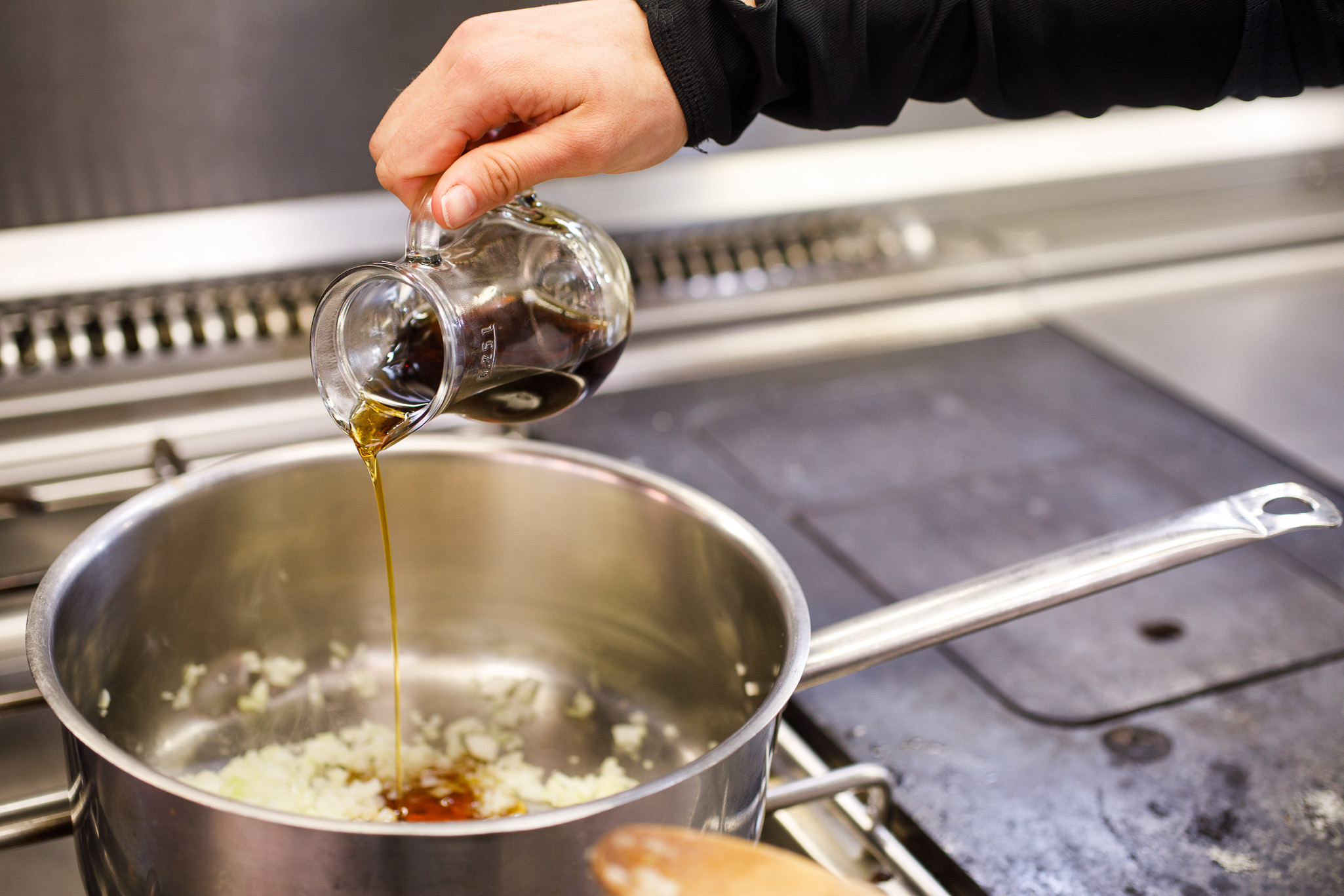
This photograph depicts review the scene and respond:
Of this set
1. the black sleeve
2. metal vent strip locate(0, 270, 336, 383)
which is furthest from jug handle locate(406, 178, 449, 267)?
metal vent strip locate(0, 270, 336, 383)

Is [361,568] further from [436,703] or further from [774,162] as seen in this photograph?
[774,162]

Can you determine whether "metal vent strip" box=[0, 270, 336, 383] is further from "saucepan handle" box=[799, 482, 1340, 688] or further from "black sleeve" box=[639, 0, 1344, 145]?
"saucepan handle" box=[799, 482, 1340, 688]

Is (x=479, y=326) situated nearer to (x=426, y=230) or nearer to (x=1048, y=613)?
(x=426, y=230)

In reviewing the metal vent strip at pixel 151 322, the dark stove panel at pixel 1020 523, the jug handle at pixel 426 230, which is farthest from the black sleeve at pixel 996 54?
the metal vent strip at pixel 151 322

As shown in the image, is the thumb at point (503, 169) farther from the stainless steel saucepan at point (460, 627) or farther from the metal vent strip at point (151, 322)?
the metal vent strip at point (151, 322)

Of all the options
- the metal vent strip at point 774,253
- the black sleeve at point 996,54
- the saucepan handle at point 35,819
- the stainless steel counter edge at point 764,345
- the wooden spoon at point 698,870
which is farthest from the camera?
the metal vent strip at point 774,253

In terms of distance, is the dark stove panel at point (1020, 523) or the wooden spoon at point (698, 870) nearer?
the wooden spoon at point (698, 870)

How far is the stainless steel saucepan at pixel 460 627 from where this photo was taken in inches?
19.9

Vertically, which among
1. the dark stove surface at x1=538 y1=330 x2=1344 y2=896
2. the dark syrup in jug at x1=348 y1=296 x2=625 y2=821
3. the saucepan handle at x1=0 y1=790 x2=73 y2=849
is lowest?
the dark stove surface at x1=538 y1=330 x2=1344 y2=896

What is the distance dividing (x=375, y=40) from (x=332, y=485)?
1.25 ft

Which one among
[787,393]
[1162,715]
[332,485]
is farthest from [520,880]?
[787,393]

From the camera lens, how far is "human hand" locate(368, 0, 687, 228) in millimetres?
620

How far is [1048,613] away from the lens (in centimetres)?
90

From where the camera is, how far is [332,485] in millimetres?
802
